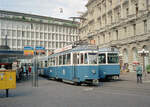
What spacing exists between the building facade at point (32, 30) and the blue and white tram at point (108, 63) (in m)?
51.0

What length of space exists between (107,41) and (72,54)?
30178 millimetres

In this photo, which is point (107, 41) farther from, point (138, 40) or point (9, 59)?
point (9, 59)

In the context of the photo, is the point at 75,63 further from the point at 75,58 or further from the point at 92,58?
the point at 92,58

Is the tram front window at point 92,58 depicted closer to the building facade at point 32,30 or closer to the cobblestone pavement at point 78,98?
the cobblestone pavement at point 78,98

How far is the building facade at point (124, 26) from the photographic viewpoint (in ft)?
110

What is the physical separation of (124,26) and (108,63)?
2026 centimetres

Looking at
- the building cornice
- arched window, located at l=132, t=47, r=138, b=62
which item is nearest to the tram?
arched window, located at l=132, t=47, r=138, b=62

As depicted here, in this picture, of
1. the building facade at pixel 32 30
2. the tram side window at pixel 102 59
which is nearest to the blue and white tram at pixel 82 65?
the tram side window at pixel 102 59

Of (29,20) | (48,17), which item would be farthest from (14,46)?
(48,17)

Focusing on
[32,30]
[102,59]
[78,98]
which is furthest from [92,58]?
[32,30]

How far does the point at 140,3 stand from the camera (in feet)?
112

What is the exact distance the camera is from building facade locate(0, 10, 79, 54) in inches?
2859

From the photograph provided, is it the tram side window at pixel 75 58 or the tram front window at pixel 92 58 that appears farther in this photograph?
the tram side window at pixel 75 58

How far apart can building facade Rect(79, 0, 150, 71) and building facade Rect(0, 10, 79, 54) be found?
23956 mm
